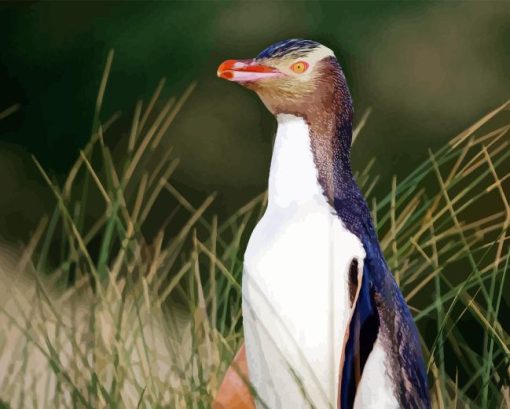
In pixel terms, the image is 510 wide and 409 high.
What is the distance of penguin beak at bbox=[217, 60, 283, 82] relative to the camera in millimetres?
1574

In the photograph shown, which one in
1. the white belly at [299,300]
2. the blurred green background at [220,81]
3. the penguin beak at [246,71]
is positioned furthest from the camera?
the blurred green background at [220,81]

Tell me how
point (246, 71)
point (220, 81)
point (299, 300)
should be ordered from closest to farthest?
point (299, 300) < point (246, 71) < point (220, 81)

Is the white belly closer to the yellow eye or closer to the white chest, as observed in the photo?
the white chest

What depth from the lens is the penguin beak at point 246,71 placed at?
1.57 meters

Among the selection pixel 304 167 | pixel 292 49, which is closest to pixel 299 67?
pixel 292 49

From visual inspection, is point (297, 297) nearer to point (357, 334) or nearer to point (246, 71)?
point (357, 334)

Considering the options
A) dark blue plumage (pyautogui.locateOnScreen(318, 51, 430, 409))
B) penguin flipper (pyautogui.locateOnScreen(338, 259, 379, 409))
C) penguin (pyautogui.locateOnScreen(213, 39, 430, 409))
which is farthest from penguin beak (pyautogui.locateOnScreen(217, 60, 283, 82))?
penguin flipper (pyautogui.locateOnScreen(338, 259, 379, 409))

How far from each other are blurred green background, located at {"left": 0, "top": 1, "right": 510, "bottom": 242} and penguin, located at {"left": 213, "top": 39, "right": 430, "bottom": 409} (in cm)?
199

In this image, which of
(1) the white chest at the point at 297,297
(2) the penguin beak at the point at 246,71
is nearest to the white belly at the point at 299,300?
(1) the white chest at the point at 297,297

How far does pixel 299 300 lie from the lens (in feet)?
4.82

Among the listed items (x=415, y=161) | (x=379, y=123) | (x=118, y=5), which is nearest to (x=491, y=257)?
(x=415, y=161)

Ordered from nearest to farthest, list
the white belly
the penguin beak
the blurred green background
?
the white belly → the penguin beak → the blurred green background

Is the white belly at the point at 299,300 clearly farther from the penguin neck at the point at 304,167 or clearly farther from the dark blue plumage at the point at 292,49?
the dark blue plumage at the point at 292,49

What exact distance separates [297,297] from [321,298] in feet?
0.10
